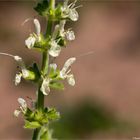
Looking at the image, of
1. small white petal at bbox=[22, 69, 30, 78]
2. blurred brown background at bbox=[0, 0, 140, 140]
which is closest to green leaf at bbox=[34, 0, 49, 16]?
small white petal at bbox=[22, 69, 30, 78]

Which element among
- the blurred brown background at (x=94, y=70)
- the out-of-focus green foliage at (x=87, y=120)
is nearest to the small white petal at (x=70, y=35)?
the blurred brown background at (x=94, y=70)

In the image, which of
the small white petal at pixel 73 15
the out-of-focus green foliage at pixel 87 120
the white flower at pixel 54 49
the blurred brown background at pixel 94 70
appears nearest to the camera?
the white flower at pixel 54 49

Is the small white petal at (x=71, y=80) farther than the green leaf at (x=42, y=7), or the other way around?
the small white petal at (x=71, y=80)

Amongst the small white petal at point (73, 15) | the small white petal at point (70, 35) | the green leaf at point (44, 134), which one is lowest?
the green leaf at point (44, 134)

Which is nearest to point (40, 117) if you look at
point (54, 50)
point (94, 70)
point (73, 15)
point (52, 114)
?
point (52, 114)

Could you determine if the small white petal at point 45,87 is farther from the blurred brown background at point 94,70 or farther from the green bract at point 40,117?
the blurred brown background at point 94,70

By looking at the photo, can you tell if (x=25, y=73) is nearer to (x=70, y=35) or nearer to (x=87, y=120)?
(x=70, y=35)

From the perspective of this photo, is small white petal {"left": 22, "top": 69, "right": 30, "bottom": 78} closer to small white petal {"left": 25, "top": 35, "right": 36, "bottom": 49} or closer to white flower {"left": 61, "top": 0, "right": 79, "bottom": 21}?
small white petal {"left": 25, "top": 35, "right": 36, "bottom": 49}

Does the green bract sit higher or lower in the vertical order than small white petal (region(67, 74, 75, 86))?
lower
